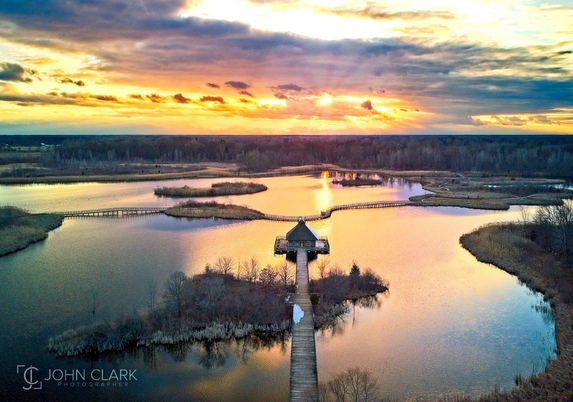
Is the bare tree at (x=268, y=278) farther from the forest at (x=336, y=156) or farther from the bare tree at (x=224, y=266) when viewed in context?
the forest at (x=336, y=156)

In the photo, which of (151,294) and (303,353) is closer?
(303,353)

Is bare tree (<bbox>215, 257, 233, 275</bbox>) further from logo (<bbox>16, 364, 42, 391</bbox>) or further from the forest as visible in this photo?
the forest

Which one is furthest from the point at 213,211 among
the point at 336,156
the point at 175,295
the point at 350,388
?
the point at 336,156

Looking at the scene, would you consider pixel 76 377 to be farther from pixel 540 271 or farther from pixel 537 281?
pixel 540 271

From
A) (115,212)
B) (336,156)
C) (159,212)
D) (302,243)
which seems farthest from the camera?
(336,156)

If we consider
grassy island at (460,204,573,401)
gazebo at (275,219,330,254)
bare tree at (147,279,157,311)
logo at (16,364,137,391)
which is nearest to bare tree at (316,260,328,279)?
gazebo at (275,219,330,254)

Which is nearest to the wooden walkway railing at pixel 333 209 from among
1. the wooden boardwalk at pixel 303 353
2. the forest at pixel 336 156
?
the wooden boardwalk at pixel 303 353
